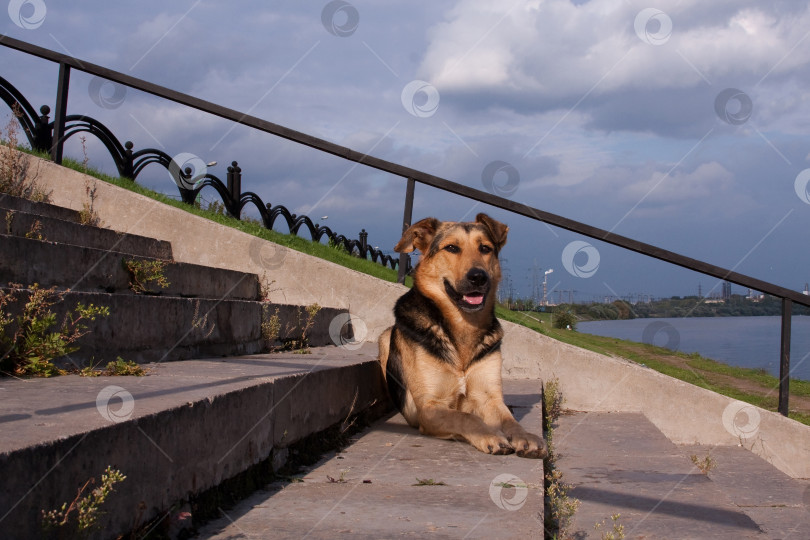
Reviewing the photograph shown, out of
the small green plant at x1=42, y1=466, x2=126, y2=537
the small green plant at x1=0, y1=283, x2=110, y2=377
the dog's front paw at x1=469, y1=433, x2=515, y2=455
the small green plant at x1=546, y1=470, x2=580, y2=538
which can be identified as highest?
the small green plant at x1=0, y1=283, x2=110, y2=377

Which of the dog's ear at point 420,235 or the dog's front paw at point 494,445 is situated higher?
the dog's ear at point 420,235

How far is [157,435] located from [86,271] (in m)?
2.71

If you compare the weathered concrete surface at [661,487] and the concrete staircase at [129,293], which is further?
the concrete staircase at [129,293]

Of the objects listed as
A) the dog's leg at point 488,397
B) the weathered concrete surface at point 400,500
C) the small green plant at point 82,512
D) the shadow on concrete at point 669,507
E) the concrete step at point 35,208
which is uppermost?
the concrete step at point 35,208

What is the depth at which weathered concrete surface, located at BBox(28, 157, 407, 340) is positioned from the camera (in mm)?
7125

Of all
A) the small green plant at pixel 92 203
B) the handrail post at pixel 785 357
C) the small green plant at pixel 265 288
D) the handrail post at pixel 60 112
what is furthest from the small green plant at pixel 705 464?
the handrail post at pixel 60 112

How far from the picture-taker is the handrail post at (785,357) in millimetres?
6562


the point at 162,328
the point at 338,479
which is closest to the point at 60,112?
the point at 162,328

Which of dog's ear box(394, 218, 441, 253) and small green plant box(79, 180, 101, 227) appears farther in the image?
small green plant box(79, 180, 101, 227)

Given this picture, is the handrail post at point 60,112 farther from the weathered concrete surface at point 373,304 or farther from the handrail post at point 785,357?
the handrail post at point 785,357

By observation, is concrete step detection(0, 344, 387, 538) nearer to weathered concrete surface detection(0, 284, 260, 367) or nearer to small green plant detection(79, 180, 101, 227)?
weathered concrete surface detection(0, 284, 260, 367)

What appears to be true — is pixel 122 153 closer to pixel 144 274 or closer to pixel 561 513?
pixel 144 274

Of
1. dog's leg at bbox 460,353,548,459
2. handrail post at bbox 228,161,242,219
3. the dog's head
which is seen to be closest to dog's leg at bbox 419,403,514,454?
dog's leg at bbox 460,353,548,459

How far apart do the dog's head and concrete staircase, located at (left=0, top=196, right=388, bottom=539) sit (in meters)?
0.79
